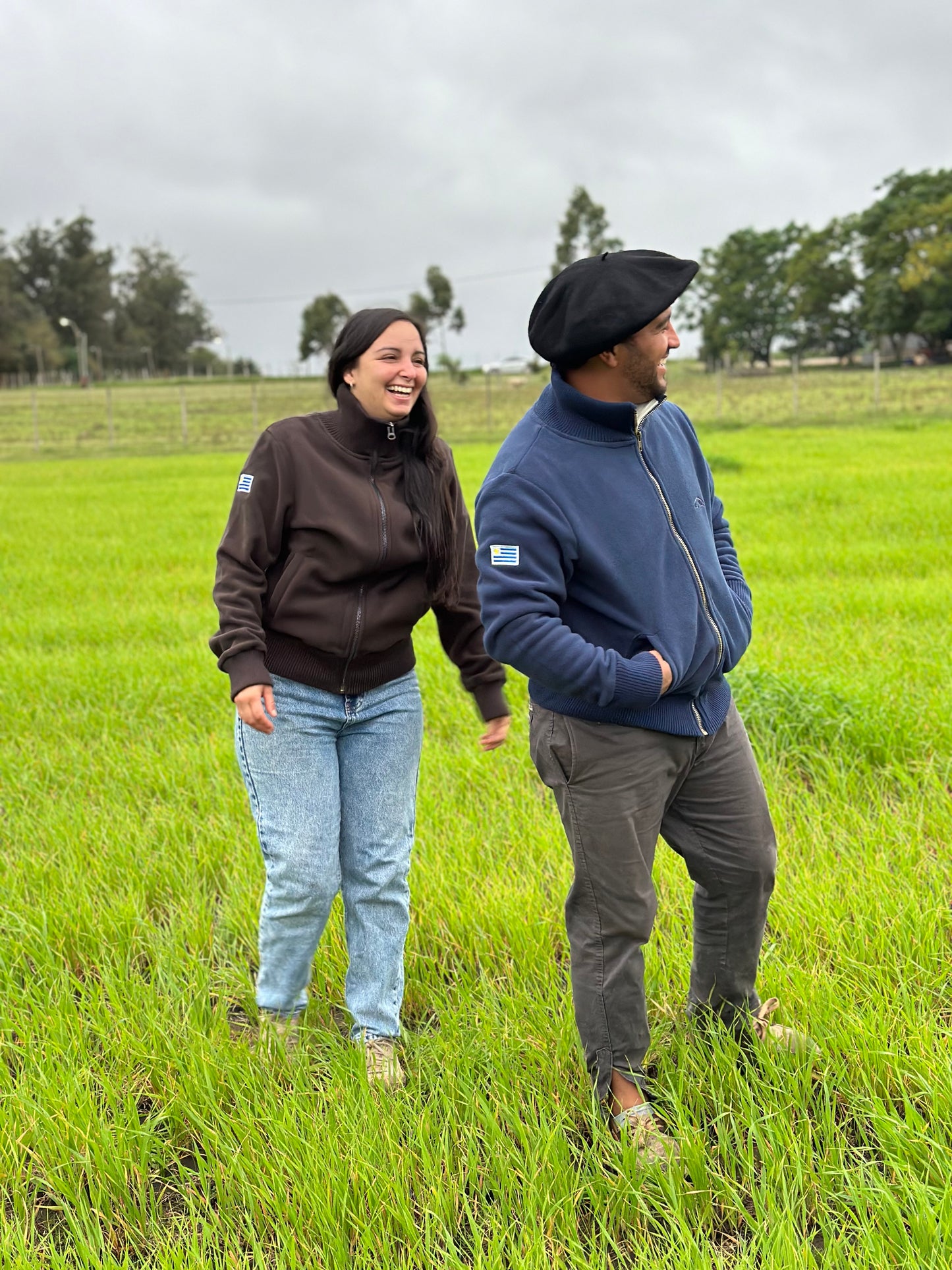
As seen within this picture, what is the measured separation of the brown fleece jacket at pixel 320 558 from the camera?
2.62 meters

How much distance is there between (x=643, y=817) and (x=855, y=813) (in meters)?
1.75

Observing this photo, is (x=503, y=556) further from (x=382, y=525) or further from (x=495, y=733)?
(x=495, y=733)

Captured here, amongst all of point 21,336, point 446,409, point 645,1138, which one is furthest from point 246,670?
point 21,336

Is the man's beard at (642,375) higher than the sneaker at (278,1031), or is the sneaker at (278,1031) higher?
the man's beard at (642,375)

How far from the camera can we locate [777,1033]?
2.49 metres

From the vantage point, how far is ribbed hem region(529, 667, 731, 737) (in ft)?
7.17

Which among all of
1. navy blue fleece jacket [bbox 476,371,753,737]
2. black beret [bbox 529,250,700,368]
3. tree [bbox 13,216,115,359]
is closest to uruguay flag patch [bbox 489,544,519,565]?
navy blue fleece jacket [bbox 476,371,753,737]

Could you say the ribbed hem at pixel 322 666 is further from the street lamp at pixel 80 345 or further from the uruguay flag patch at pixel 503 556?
the street lamp at pixel 80 345

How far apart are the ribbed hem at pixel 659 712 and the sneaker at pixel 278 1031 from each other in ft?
3.63

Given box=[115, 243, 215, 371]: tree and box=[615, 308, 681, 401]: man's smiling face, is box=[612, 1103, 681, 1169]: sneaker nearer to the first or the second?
box=[615, 308, 681, 401]: man's smiling face

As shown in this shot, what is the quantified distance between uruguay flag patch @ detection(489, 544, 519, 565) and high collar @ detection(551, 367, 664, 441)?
0.28m

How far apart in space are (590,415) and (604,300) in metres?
0.22

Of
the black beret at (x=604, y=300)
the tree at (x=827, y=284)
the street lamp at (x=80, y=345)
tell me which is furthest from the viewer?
the street lamp at (x=80, y=345)

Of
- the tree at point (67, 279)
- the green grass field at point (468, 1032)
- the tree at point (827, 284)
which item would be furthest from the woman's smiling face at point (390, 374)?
the tree at point (67, 279)
